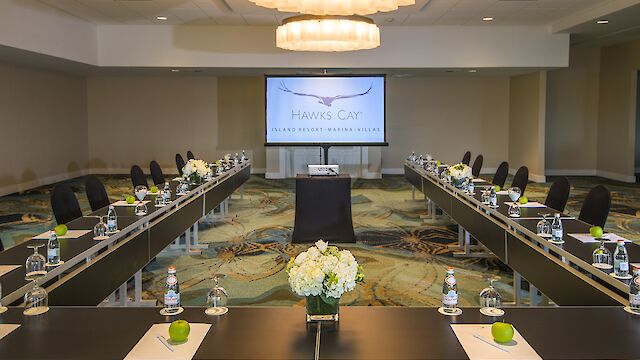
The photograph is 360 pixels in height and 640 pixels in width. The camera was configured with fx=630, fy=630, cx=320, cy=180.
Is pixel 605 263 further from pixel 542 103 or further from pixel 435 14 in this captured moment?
pixel 542 103

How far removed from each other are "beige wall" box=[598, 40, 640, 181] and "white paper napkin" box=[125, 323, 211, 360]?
1304 centimetres

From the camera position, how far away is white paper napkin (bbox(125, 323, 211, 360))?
7.27 feet

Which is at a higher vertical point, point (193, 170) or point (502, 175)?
point (193, 170)

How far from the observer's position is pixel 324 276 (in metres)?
2.49

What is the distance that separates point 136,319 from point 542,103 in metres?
12.4

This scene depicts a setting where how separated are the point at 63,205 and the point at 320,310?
12.4ft

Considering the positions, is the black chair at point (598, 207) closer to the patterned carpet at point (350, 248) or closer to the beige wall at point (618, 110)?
the patterned carpet at point (350, 248)

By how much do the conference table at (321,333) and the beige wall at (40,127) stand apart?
1040 centimetres

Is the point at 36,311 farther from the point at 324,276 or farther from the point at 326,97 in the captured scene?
the point at 326,97

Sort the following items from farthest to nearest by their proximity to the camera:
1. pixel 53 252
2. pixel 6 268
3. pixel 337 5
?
pixel 337 5 < pixel 53 252 < pixel 6 268

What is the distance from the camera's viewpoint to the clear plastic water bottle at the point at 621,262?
3238 mm

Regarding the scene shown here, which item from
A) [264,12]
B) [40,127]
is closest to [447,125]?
[264,12]

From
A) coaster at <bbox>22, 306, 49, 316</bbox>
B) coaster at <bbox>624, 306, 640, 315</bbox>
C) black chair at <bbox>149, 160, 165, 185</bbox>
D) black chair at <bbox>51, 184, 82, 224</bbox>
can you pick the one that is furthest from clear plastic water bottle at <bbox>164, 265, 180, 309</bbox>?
black chair at <bbox>149, 160, 165, 185</bbox>

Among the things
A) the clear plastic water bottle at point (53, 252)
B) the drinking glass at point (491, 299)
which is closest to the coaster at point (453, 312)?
the drinking glass at point (491, 299)
